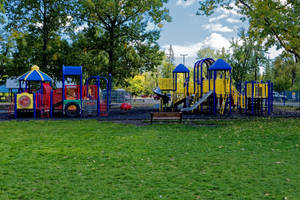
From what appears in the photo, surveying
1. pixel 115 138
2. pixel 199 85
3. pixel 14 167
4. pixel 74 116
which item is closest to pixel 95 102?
pixel 74 116

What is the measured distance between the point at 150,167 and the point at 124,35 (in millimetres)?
30231

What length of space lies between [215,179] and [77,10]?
3238cm

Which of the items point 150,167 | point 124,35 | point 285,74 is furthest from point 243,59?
point 285,74

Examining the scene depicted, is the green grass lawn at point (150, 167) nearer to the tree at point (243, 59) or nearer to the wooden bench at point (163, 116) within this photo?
the wooden bench at point (163, 116)

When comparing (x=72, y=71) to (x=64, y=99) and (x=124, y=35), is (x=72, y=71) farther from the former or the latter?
(x=124, y=35)

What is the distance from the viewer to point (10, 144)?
9727 millimetres

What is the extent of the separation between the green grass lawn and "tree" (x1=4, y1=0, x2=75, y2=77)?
25.4 metres

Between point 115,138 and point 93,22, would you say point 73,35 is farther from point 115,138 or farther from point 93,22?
point 115,138

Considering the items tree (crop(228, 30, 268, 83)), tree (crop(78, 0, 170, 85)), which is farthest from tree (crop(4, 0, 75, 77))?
tree (crop(228, 30, 268, 83))

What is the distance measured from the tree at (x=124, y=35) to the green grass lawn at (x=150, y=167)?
24.4 metres

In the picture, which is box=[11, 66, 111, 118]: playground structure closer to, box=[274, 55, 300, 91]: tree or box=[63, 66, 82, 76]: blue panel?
box=[63, 66, 82, 76]: blue panel

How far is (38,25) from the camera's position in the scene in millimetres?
36156

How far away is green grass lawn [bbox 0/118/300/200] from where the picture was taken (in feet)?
16.9

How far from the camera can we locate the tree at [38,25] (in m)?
34.6
